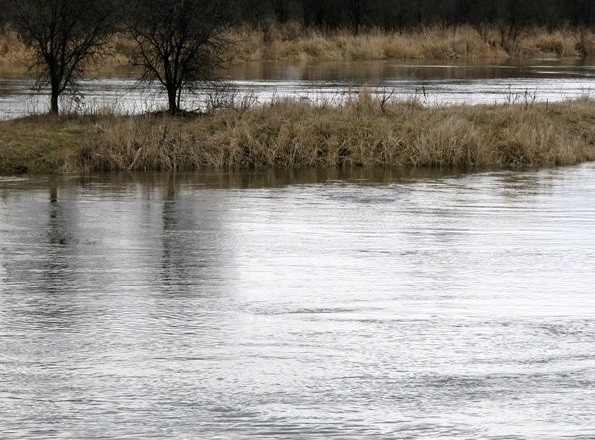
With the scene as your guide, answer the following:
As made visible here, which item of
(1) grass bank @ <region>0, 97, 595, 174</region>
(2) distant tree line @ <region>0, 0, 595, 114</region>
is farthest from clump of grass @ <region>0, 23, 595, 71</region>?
(1) grass bank @ <region>0, 97, 595, 174</region>

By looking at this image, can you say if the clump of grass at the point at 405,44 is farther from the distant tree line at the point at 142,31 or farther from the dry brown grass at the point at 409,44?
the distant tree line at the point at 142,31

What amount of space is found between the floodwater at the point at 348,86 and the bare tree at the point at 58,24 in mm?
824

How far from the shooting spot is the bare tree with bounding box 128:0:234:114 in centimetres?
2378

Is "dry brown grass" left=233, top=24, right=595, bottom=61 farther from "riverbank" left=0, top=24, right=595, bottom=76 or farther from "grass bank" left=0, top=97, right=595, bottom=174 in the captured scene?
"grass bank" left=0, top=97, right=595, bottom=174

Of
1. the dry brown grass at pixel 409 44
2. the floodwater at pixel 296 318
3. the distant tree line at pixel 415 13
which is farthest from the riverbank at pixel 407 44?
the floodwater at pixel 296 318

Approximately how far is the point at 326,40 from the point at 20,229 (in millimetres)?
41092

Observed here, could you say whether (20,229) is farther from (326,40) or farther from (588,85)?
(326,40)

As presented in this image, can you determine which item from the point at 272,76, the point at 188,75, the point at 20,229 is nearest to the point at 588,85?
the point at 272,76

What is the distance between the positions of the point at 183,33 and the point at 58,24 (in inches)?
98.1

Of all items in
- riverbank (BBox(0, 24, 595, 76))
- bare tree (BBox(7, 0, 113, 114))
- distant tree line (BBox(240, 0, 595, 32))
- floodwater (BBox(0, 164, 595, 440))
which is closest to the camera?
floodwater (BBox(0, 164, 595, 440))

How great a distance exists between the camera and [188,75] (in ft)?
80.3

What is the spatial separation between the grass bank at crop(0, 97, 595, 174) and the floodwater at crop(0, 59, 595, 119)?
127 centimetres

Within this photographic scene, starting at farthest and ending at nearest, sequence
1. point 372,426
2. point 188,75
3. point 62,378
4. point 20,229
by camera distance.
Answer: point 188,75, point 20,229, point 62,378, point 372,426

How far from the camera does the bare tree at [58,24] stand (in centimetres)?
2428
